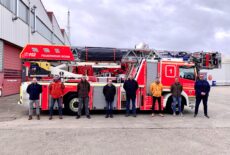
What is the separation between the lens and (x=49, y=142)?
22.9ft

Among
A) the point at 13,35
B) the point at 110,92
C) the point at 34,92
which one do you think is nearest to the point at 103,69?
the point at 110,92

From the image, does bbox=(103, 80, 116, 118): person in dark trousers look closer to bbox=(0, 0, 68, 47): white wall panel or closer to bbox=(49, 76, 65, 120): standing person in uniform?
bbox=(49, 76, 65, 120): standing person in uniform

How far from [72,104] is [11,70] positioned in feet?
36.4

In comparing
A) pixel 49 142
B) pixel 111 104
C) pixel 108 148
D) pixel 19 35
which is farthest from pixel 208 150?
pixel 19 35

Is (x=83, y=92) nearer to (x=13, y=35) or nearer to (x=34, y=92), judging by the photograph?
(x=34, y=92)

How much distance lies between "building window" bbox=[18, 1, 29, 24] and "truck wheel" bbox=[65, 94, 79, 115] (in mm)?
13587

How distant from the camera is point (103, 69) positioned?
12.9m

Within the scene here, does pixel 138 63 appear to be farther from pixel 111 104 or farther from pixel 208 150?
pixel 208 150

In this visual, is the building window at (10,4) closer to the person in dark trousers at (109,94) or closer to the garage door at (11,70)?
the garage door at (11,70)

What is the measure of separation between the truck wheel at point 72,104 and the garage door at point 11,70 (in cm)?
928

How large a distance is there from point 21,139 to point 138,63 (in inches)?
265

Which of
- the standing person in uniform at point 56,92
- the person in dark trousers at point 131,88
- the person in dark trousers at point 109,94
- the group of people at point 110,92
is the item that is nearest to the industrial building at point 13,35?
the group of people at point 110,92

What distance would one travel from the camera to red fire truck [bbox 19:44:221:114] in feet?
38.7

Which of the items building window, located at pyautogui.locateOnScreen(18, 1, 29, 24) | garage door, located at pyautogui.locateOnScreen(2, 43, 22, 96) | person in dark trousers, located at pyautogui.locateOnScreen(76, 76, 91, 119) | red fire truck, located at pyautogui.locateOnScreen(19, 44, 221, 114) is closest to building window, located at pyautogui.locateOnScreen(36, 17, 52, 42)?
building window, located at pyautogui.locateOnScreen(18, 1, 29, 24)
